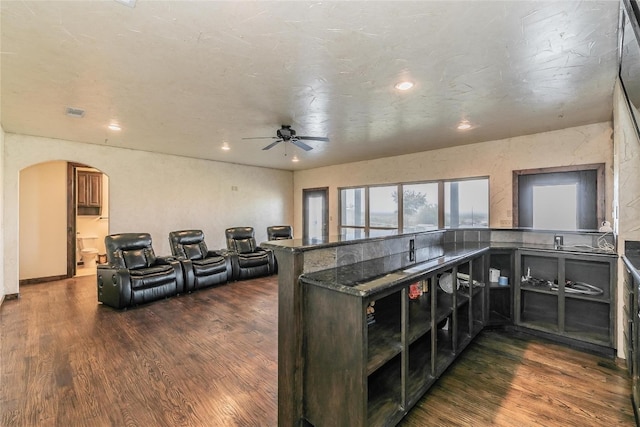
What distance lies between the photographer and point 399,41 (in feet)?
6.93


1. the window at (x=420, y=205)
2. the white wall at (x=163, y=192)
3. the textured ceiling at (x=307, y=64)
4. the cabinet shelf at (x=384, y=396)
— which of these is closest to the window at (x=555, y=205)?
the textured ceiling at (x=307, y=64)

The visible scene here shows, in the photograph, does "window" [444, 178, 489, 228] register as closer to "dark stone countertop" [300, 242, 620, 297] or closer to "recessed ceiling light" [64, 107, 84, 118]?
"dark stone countertop" [300, 242, 620, 297]

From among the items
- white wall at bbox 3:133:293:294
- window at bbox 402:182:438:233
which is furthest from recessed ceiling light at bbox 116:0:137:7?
window at bbox 402:182:438:233

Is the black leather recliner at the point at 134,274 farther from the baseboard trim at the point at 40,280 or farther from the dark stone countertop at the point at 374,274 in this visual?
the dark stone countertop at the point at 374,274

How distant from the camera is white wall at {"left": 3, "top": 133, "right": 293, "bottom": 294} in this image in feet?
15.6

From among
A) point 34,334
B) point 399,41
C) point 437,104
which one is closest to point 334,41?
point 399,41

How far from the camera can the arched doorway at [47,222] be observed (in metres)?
5.66

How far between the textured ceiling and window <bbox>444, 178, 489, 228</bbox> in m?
1.33

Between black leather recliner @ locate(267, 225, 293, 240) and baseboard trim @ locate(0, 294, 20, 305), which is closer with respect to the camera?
baseboard trim @ locate(0, 294, 20, 305)

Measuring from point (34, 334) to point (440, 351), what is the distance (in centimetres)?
444

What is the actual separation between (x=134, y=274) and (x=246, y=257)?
213cm

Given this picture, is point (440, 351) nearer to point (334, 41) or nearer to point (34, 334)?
point (334, 41)

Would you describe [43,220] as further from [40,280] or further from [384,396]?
[384,396]

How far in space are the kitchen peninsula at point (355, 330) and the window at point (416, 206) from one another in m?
2.27
